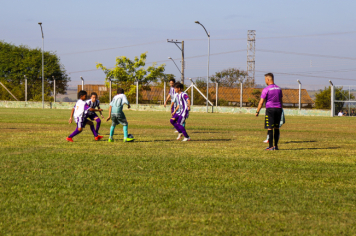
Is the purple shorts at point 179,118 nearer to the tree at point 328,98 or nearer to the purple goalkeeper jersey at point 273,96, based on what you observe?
the purple goalkeeper jersey at point 273,96

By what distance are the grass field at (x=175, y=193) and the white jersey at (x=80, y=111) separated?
2311 mm

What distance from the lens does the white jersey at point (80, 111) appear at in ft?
37.0

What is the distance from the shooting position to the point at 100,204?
4.66 m

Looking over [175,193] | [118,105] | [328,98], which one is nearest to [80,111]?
[118,105]

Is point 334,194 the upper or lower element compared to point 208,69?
lower

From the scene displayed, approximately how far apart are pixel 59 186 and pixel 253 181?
8.31 feet

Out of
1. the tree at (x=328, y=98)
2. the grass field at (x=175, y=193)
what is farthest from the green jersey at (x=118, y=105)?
the tree at (x=328, y=98)

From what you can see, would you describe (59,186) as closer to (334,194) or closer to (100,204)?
(100,204)

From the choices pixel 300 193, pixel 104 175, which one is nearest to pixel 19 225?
pixel 104 175

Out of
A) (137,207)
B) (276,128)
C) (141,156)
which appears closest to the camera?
(137,207)

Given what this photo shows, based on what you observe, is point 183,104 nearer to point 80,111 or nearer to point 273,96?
point 80,111

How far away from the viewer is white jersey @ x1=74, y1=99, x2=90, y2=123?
444 inches

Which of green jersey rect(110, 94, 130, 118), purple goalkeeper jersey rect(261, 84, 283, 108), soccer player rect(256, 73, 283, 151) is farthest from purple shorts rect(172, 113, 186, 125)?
purple goalkeeper jersey rect(261, 84, 283, 108)

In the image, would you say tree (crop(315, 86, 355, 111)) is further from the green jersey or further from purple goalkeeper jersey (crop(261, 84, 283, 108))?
the green jersey
